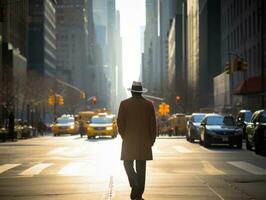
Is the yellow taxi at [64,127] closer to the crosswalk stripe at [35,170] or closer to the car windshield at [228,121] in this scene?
the car windshield at [228,121]

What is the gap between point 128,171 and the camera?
10.8 m

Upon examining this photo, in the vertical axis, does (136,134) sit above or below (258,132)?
above

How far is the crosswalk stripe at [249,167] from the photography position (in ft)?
56.2

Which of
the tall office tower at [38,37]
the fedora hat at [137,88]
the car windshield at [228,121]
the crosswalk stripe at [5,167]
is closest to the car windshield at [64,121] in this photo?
the car windshield at [228,121]

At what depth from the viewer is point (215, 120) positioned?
32.5m

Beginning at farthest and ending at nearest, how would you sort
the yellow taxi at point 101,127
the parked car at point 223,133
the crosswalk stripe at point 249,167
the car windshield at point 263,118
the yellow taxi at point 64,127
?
1. the yellow taxi at point 64,127
2. the yellow taxi at point 101,127
3. the parked car at point 223,133
4. the car windshield at point 263,118
5. the crosswalk stripe at point 249,167

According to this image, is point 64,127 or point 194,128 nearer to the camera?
point 194,128

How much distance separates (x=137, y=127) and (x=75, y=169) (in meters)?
7.57

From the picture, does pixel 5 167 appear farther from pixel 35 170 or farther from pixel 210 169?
pixel 210 169

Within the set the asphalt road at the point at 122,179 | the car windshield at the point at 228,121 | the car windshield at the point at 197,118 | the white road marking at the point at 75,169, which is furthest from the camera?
the car windshield at the point at 197,118

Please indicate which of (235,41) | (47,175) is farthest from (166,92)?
(47,175)

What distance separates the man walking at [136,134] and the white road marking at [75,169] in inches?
228

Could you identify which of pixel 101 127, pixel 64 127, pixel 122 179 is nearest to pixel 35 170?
Result: pixel 122 179

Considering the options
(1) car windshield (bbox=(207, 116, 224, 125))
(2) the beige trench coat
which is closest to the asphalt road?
(2) the beige trench coat
